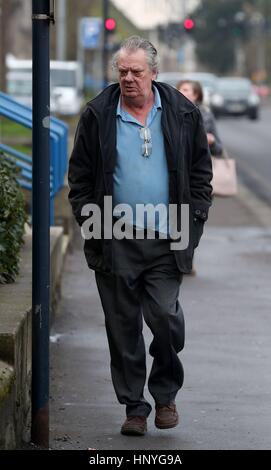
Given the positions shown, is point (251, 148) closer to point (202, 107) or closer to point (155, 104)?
point (202, 107)

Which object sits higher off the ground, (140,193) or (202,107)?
(140,193)

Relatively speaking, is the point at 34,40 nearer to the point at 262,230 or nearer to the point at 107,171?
the point at 107,171

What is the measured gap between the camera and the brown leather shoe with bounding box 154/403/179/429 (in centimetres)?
664

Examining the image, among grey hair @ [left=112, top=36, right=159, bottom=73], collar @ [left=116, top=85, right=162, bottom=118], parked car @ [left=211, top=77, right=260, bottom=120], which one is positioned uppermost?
grey hair @ [left=112, top=36, right=159, bottom=73]

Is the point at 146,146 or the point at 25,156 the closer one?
the point at 146,146

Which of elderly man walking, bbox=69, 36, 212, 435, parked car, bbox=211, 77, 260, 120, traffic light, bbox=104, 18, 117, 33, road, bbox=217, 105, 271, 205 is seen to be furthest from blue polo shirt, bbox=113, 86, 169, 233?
parked car, bbox=211, 77, 260, 120

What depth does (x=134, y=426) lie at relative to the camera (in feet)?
21.6

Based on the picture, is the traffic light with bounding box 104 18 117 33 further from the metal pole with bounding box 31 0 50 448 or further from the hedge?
the metal pole with bounding box 31 0 50 448

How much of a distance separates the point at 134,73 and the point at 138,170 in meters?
0.43

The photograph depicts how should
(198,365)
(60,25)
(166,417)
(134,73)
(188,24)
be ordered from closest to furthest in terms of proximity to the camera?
(134,73) < (166,417) < (198,365) < (188,24) < (60,25)

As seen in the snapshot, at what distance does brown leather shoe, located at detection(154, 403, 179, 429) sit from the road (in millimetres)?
13262

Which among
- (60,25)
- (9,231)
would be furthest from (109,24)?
(9,231)

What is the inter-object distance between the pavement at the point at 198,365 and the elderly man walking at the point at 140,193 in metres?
0.22

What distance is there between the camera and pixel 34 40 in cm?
592
